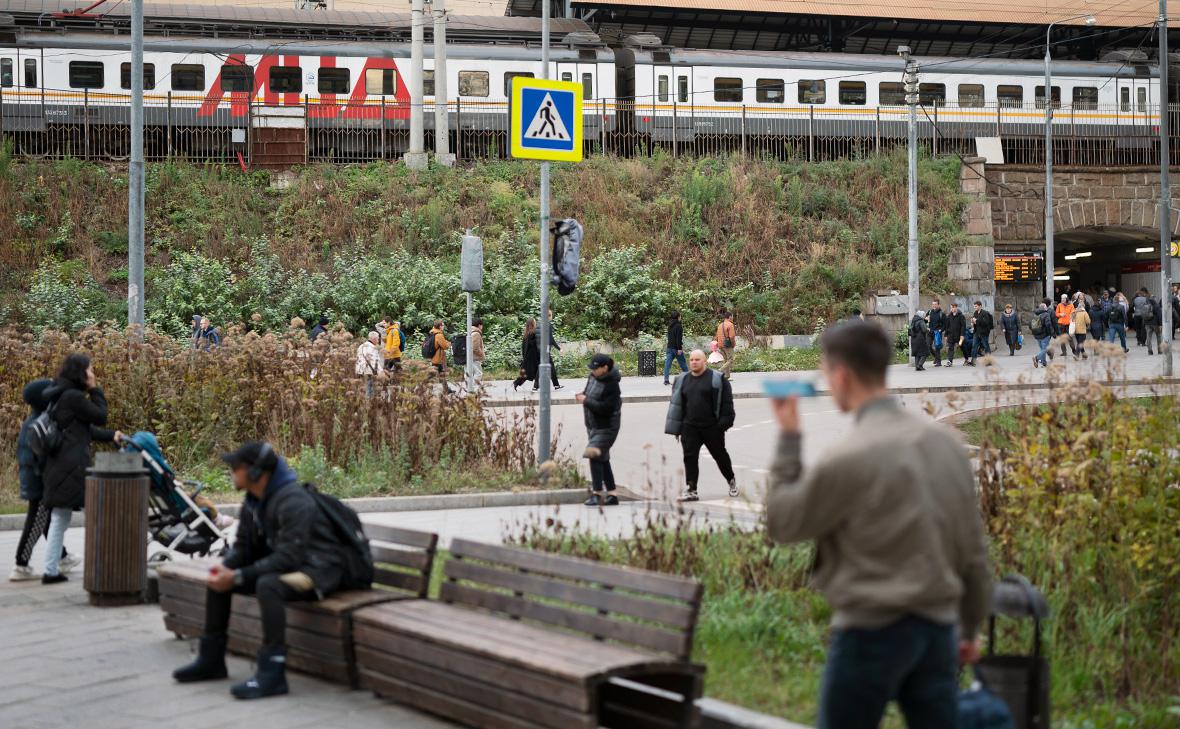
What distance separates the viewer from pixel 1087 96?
44.8 meters

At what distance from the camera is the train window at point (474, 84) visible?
1610 inches

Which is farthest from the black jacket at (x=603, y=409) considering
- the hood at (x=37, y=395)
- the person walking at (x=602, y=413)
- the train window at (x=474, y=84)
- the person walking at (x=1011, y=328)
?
the train window at (x=474, y=84)

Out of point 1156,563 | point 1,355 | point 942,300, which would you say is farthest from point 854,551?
point 942,300

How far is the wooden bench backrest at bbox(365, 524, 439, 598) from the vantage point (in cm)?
718

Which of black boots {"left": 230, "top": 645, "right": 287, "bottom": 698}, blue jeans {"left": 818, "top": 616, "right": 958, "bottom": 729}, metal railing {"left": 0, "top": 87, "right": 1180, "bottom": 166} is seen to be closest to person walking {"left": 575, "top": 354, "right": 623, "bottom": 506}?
black boots {"left": 230, "top": 645, "right": 287, "bottom": 698}

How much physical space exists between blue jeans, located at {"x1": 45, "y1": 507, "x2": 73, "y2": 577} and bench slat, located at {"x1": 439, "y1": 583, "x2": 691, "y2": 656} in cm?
436

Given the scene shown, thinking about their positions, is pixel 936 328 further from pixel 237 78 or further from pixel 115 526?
pixel 115 526

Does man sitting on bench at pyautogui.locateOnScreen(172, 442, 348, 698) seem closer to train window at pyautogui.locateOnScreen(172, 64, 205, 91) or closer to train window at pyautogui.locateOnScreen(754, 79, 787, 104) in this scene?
train window at pyautogui.locateOnScreen(172, 64, 205, 91)

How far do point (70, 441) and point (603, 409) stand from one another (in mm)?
5696

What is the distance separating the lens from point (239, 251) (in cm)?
3597

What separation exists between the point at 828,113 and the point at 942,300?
8236 mm

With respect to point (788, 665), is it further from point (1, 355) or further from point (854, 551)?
point (1, 355)

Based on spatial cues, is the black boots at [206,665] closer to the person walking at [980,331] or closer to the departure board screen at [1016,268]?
the person walking at [980,331]

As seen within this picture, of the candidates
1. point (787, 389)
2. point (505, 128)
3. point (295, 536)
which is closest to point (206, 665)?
point (295, 536)
